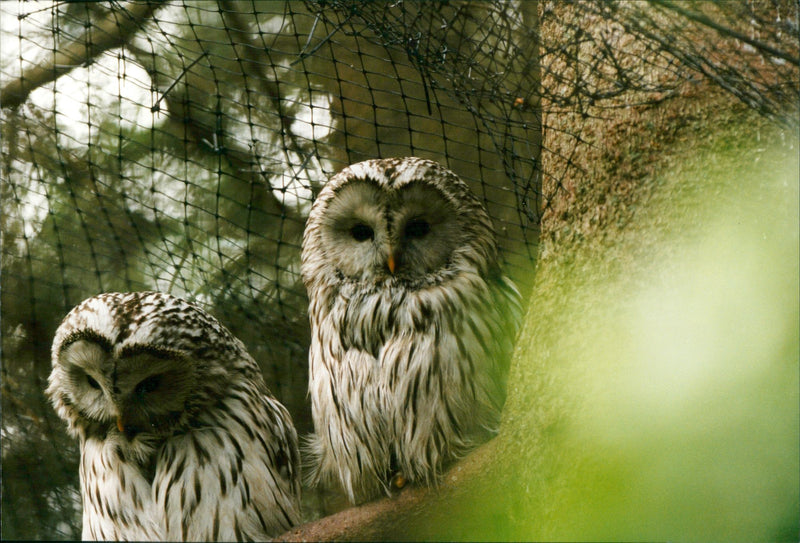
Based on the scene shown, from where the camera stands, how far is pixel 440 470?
286cm

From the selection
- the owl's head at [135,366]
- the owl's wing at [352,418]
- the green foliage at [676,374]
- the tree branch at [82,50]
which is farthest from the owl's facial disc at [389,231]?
the tree branch at [82,50]

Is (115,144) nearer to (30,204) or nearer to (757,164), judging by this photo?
(30,204)

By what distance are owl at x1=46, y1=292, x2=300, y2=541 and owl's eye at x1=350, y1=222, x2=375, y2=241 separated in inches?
24.2

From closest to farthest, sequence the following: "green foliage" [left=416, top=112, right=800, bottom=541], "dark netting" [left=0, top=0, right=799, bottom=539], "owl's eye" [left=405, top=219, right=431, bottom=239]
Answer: "green foliage" [left=416, top=112, right=800, bottom=541] < "owl's eye" [left=405, top=219, right=431, bottom=239] < "dark netting" [left=0, top=0, right=799, bottom=539]

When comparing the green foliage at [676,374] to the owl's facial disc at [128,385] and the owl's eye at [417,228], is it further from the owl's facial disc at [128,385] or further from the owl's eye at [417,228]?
the owl's facial disc at [128,385]

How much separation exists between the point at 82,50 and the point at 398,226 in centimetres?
203

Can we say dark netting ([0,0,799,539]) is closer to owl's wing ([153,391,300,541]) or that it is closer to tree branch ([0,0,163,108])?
tree branch ([0,0,163,108])

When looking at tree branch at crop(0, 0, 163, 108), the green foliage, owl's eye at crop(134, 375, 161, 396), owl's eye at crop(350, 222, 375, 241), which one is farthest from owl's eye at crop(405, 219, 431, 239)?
tree branch at crop(0, 0, 163, 108)

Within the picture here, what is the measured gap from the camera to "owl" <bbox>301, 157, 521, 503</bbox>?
2922 mm

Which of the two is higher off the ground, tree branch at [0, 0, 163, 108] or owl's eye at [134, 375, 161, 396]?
tree branch at [0, 0, 163, 108]

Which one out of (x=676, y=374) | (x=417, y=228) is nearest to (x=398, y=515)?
(x=417, y=228)

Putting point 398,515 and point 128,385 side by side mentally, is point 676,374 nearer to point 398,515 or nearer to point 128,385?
point 398,515

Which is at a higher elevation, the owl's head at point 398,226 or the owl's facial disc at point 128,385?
the owl's head at point 398,226

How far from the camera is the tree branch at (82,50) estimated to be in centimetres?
374
